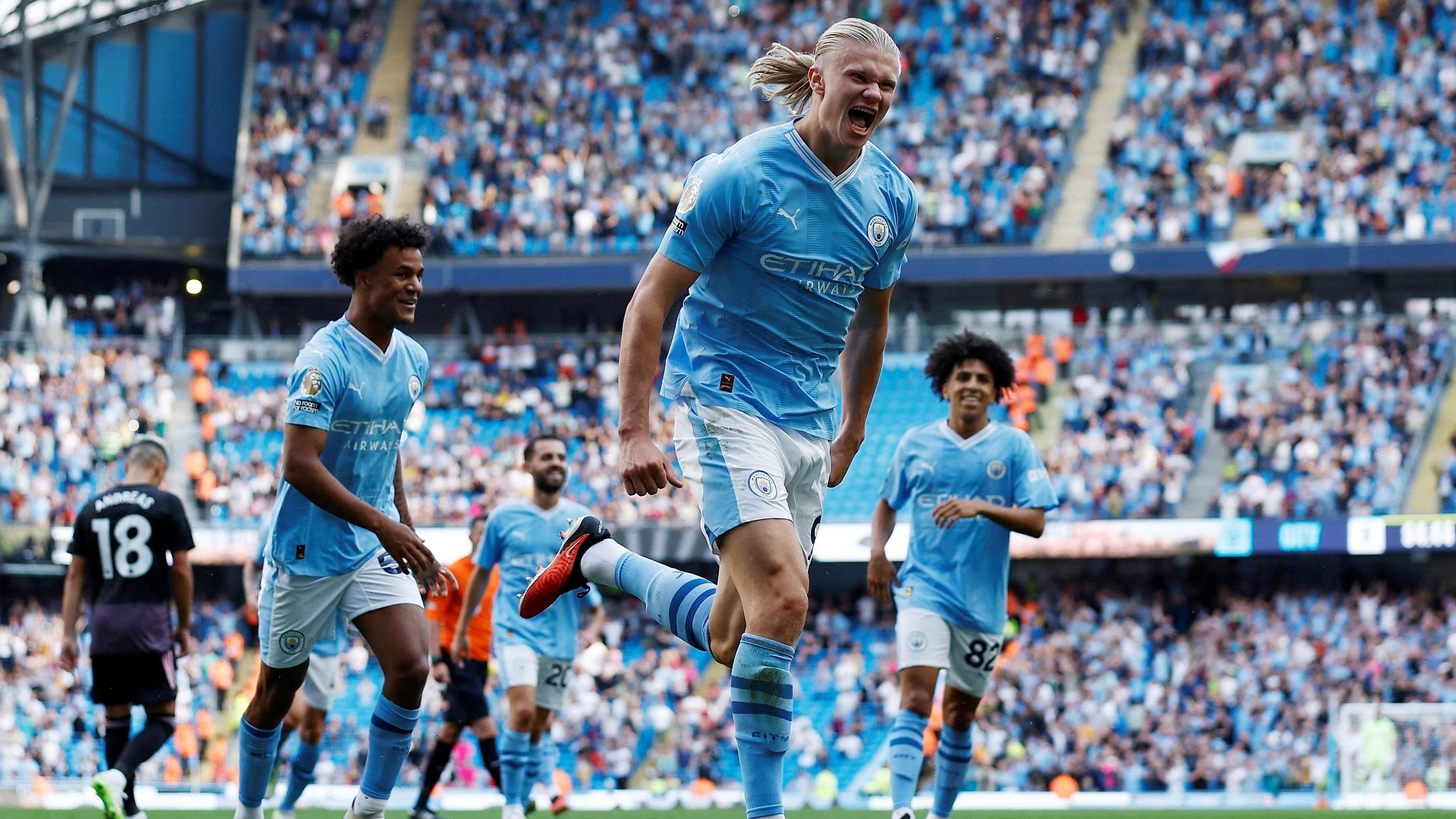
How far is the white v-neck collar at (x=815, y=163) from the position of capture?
228 inches

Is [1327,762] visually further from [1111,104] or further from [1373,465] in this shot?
[1111,104]

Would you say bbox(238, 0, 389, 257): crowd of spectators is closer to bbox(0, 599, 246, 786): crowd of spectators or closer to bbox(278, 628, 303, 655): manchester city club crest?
bbox(0, 599, 246, 786): crowd of spectators

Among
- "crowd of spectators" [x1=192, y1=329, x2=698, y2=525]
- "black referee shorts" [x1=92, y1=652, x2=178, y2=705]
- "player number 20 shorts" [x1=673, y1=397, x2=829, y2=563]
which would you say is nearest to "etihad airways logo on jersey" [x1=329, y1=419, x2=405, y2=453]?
"player number 20 shorts" [x1=673, y1=397, x2=829, y2=563]

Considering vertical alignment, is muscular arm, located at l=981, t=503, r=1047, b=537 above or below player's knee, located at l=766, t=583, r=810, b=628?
above

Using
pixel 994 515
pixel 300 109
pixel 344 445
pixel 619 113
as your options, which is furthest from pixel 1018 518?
pixel 300 109

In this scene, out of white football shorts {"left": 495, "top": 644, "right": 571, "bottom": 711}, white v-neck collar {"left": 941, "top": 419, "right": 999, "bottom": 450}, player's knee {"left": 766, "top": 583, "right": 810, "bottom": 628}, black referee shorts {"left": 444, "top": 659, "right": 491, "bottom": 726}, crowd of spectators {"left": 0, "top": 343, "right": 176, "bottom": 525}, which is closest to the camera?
player's knee {"left": 766, "top": 583, "right": 810, "bottom": 628}

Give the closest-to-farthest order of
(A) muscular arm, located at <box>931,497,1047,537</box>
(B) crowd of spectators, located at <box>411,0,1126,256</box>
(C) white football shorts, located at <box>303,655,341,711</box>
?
(A) muscular arm, located at <box>931,497,1047,537</box>, (C) white football shorts, located at <box>303,655,341,711</box>, (B) crowd of spectators, located at <box>411,0,1126,256</box>

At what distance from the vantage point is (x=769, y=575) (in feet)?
17.8

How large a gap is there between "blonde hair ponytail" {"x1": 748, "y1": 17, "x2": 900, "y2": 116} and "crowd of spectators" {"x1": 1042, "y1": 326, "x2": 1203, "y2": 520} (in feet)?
60.9

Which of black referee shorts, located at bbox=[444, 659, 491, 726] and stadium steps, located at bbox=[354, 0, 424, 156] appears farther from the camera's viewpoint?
stadium steps, located at bbox=[354, 0, 424, 156]

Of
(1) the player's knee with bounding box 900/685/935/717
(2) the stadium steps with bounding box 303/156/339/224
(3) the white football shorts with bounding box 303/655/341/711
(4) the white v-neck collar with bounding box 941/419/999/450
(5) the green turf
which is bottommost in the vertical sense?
(5) the green turf

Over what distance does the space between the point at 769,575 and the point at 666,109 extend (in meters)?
29.8

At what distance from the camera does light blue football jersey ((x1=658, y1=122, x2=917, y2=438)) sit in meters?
5.64

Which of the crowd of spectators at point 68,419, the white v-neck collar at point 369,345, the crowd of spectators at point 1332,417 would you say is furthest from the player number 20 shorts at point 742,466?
the crowd of spectators at point 68,419
